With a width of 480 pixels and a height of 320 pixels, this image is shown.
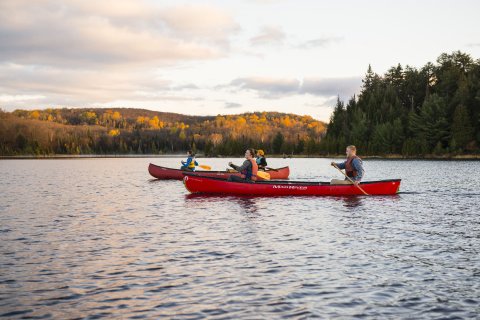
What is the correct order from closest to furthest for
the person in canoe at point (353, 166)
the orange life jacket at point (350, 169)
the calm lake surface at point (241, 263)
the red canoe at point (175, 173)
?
the calm lake surface at point (241, 263) → the person in canoe at point (353, 166) → the orange life jacket at point (350, 169) → the red canoe at point (175, 173)

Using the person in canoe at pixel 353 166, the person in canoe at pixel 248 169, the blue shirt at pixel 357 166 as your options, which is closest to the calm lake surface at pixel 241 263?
the blue shirt at pixel 357 166

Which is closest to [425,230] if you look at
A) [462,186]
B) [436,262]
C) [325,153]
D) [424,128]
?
[436,262]

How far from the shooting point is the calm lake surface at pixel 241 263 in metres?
10.1

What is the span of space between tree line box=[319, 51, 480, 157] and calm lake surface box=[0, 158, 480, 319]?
10470cm

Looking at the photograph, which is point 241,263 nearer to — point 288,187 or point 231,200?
point 231,200

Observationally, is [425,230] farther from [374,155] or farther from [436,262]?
[374,155]

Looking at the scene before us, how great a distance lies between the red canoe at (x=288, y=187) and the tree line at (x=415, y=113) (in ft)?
314

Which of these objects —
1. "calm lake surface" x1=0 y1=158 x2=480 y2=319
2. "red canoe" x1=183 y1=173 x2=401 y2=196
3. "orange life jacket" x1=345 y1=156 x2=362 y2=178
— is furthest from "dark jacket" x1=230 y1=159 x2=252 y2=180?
"orange life jacket" x1=345 y1=156 x2=362 y2=178

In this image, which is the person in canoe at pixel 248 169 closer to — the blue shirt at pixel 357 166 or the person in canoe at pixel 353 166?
the person in canoe at pixel 353 166

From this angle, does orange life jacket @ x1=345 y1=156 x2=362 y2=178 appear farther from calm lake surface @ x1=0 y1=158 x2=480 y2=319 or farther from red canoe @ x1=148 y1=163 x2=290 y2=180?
red canoe @ x1=148 y1=163 x2=290 y2=180

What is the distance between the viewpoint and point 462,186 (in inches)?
1651

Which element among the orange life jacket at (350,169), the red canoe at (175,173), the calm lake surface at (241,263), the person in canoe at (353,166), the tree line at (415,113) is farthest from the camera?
the tree line at (415,113)

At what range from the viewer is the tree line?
4791 inches

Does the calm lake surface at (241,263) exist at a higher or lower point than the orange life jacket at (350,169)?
lower
